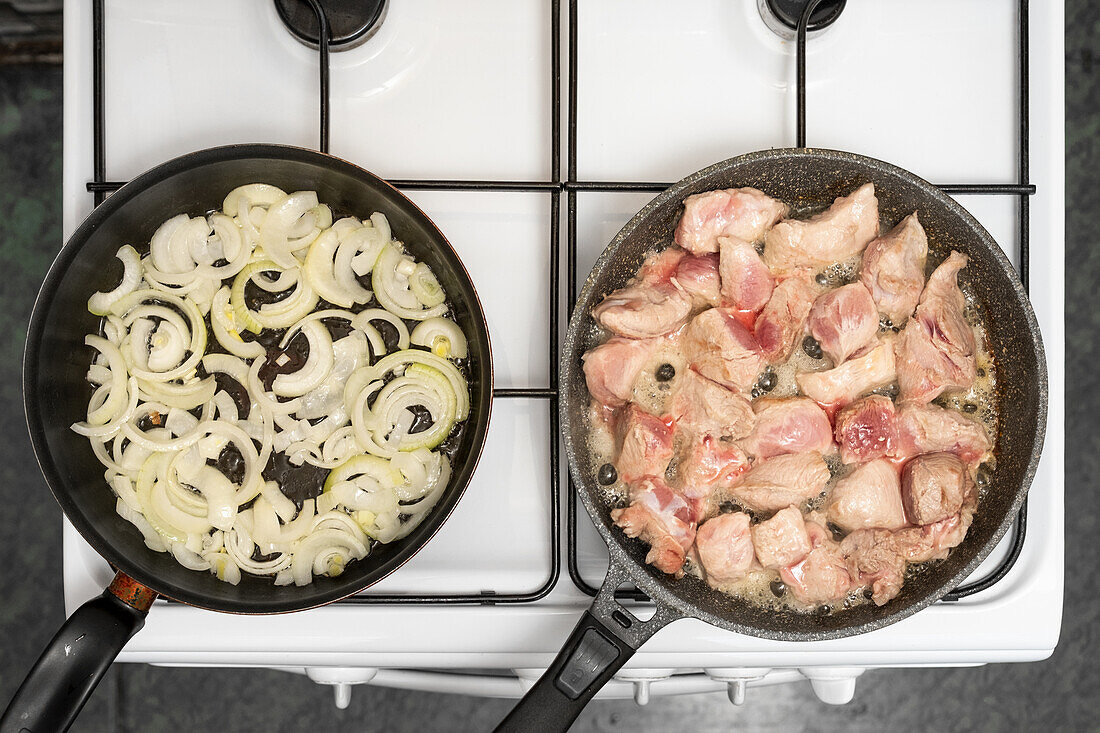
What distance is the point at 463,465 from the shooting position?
0.80m

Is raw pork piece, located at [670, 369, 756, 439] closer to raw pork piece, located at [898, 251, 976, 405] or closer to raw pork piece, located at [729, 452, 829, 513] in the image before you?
raw pork piece, located at [729, 452, 829, 513]

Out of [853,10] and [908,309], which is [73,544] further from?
[853,10]

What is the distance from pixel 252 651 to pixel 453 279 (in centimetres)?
45

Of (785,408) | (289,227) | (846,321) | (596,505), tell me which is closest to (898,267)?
(846,321)

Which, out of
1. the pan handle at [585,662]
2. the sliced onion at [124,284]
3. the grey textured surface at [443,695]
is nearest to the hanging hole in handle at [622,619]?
the pan handle at [585,662]

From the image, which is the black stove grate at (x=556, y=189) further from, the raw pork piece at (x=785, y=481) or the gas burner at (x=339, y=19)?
the raw pork piece at (x=785, y=481)

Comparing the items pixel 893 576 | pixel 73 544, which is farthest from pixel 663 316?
pixel 73 544

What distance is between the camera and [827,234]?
2.69ft

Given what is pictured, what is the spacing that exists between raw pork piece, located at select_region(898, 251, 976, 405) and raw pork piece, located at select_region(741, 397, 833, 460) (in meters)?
0.10

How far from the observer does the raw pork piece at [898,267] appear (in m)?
0.82

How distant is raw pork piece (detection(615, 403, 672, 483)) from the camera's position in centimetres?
79

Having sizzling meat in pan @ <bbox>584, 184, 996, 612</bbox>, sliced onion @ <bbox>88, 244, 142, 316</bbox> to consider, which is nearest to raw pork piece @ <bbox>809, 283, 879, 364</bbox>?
sizzling meat in pan @ <bbox>584, 184, 996, 612</bbox>

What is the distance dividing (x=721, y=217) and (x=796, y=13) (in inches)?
9.6

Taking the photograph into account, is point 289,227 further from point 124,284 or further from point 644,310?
point 644,310
